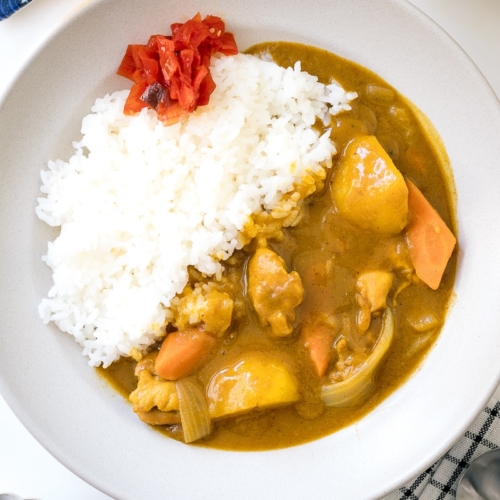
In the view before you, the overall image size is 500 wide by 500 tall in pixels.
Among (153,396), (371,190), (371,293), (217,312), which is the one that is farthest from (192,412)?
(371,190)

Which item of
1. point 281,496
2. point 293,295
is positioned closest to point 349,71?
point 293,295

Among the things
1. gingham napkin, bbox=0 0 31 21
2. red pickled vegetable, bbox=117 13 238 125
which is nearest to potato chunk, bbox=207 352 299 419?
red pickled vegetable, bbox=117 13 238 125

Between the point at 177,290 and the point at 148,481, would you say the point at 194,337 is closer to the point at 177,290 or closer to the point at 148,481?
the point at 177,290

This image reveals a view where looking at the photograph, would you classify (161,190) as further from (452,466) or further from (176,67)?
(452,466)

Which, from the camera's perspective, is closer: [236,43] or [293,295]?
[293,295]

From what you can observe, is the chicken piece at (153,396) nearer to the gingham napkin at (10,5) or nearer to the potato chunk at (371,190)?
the potato chunk at (371,190)

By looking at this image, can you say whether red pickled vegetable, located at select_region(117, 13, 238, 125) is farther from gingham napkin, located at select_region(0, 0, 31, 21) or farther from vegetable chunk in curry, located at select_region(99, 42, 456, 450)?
gingham napkin, located at select_region(0, 0, 31, 21)

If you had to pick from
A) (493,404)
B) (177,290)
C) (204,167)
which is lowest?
(493,404)
